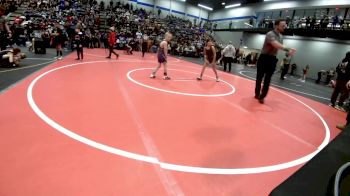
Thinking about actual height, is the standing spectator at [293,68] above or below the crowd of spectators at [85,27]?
below

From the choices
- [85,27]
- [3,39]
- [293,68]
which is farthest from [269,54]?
[293,68]

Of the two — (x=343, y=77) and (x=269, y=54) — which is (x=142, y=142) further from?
(x=343, y=77)

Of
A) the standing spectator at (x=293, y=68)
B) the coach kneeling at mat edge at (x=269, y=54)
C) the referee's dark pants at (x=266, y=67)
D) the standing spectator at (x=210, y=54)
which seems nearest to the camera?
the coach kneeling at mat edge at (x=269, y=54)

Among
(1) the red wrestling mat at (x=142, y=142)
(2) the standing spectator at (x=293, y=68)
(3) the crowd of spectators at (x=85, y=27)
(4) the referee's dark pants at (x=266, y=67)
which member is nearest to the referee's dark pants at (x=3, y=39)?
(3) the crowd of spectators at (x=85, y=27)

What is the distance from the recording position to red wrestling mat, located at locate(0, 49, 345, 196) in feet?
6.89

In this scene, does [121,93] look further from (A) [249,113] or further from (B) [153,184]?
(B) [153,184]

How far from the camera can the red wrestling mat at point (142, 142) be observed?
210 centimetres

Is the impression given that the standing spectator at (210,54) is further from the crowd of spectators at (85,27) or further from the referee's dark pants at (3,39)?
the crowd of spectators at (85,27)

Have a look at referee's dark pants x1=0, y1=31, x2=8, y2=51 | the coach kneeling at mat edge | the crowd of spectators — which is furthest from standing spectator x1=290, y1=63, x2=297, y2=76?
referee's dark pants x1=0, y1=31, x2=8, y2=51

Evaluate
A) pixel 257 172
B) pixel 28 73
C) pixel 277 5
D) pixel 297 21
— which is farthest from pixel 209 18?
pixel 257 172

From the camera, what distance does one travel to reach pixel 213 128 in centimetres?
364

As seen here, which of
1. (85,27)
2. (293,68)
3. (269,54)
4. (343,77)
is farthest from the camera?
(293,68)

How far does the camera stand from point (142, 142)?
288 centimetres

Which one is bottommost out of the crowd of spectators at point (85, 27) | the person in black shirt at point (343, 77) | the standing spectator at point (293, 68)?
the standing spectator at point (293, 68)
